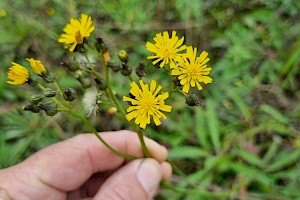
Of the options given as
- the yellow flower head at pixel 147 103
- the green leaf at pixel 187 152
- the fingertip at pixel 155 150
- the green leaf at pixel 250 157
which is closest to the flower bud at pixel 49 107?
the yellow flower head at pixel 147 103

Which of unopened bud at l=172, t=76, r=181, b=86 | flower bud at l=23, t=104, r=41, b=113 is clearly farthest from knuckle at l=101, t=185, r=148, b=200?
unopened bud at l=172, t=76, r=181, b=86

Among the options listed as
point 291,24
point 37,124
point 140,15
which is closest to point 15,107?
point 37,124

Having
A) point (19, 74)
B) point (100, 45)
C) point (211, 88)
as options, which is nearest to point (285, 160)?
point (211, 88)

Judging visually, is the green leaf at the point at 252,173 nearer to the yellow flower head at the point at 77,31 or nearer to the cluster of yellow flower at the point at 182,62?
the cluster of yellow flower at the point at 182,62

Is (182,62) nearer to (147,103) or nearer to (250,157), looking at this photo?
(147,103)

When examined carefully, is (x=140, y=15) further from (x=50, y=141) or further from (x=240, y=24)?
(x=50, y=141)

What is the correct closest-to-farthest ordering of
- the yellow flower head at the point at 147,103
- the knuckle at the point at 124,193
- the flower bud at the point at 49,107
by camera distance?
the yellow flower head at the point at 147,103
the flower bud at the point at 49,107
the knuckle at the point at 124,193

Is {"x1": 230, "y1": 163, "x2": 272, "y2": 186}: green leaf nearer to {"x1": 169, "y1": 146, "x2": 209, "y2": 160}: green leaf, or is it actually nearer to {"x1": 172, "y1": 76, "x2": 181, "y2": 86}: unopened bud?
{"x1": 169, "y1": 146, "x2": 209, "y2": 160}: green leaf
